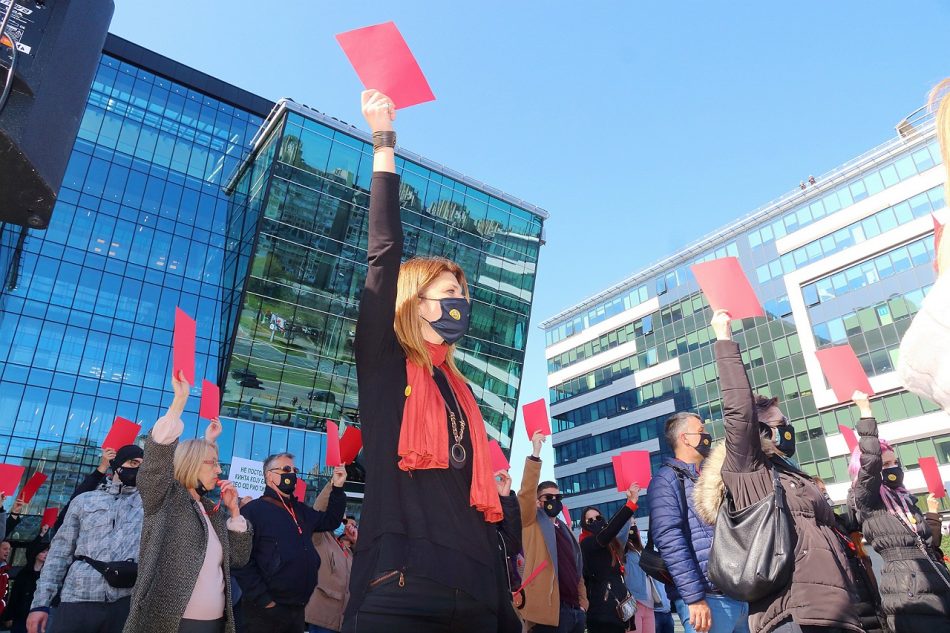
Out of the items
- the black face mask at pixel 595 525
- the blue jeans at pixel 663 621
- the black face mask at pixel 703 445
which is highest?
the black face mask at pixel 703 445

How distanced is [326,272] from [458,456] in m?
31.6

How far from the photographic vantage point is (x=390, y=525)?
75.6 inches

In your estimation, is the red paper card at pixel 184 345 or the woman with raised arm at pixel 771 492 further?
the red paper card at pixel 184 345

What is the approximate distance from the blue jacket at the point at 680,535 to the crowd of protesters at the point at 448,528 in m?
0.01

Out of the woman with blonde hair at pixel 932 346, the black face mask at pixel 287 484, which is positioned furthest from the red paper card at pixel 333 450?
the woman with blonde hair at pixel 932 346

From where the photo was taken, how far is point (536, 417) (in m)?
5.23

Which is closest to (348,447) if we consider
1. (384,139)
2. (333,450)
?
(333,450)

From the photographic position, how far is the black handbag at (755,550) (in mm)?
2914

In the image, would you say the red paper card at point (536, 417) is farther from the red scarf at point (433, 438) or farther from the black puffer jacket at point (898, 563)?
the red scarf at point (433, 438)

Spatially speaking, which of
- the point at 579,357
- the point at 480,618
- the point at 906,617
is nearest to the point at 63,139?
the point at 480,618

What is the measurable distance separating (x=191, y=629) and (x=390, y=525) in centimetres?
250

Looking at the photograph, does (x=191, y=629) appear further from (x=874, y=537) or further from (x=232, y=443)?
(x=232, y=443)

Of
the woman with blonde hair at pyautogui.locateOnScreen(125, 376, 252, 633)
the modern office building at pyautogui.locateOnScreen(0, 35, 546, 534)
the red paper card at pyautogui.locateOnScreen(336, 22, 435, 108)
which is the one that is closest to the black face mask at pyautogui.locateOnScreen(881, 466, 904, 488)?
the red paper card at pyautogui.locateOnScreen(336, 22, 435, 108)

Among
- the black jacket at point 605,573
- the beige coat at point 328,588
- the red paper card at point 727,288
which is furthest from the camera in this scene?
the black jacket at point 605,573
